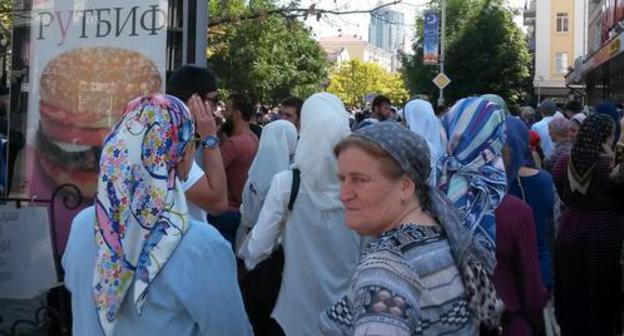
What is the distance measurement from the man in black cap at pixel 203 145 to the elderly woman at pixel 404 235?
1.54m

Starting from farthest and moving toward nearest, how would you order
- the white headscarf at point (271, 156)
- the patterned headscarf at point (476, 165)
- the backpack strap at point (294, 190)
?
the white headscarf at point (271, 156), the backpack strap at point (294, 190), the patterned headscarf at point (476, 165)

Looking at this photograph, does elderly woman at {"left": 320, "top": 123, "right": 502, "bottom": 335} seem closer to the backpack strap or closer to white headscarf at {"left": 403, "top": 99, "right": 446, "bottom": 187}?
the backpack strap

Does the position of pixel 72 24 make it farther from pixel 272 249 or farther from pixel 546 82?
Answer: pixel 546 82

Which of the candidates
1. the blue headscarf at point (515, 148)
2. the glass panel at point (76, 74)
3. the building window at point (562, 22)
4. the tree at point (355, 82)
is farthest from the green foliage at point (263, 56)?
the tree at point (355, 82)

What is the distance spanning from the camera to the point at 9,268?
19.5ft

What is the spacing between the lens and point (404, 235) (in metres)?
2.19

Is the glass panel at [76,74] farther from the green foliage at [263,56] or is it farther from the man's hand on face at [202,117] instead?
the green foliage at [263,56]

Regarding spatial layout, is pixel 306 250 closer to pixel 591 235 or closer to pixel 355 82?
pixel 591 235

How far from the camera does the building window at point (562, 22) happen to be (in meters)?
75.8

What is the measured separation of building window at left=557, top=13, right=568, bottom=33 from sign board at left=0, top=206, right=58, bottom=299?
74.9 m

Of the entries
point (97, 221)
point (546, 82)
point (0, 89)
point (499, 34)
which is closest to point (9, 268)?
point (97, 221)

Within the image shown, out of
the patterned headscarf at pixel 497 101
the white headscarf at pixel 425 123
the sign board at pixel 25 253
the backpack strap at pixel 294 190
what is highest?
the patterned headscarf at pixel 497 101

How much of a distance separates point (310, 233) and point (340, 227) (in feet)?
0.51

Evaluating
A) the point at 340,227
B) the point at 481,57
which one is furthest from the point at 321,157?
the point at 481,57
